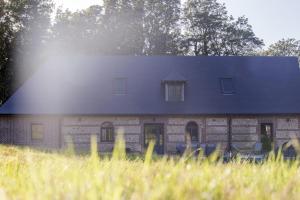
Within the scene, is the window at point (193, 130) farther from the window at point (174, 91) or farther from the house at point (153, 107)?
the window at point (174, 91)

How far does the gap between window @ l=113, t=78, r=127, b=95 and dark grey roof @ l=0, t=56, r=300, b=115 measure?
0.23m

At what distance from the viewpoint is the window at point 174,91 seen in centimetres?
2884

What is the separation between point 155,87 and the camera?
29500 millimetres

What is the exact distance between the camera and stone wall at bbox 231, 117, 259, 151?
28.0 meters

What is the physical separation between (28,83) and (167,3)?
70.4 ft

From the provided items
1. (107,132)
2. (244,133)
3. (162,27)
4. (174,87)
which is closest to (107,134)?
(107,132)

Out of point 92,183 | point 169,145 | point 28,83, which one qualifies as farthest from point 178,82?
point 92,183

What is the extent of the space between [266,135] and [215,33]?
21.0 meters

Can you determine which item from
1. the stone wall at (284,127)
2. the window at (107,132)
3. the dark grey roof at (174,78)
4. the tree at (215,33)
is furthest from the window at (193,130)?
the tree at (215,33)

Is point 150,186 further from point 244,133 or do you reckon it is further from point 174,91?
point 174,91

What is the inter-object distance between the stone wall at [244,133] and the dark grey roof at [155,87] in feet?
2.07

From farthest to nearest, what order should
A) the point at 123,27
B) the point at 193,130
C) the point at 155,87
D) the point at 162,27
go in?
the point at 162,27
the point at 123,27
the point at 155,87
the point at 193,130

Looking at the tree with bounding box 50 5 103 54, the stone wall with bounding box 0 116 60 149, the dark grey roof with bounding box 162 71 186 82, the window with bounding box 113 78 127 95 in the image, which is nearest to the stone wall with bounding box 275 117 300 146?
the dark grey roof with bounding box 162 71 186 82

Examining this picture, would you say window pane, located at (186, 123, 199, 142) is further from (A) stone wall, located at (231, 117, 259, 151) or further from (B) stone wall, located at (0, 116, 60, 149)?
(B) stone wall, located at (0, 116, 60, 149)
